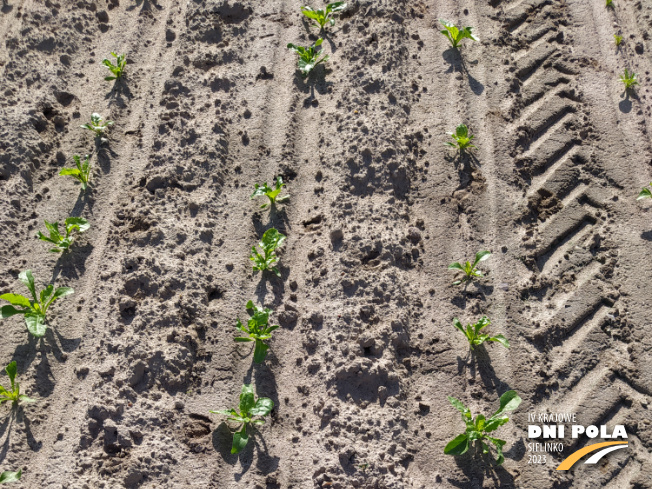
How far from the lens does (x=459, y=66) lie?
3740 millimetres

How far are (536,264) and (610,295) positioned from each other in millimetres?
371

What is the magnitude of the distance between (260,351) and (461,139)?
5.31 feet

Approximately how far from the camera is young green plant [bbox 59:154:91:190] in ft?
10.7

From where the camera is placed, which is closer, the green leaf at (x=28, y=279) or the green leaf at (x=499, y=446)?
the green leaf at (x=499, y=446)

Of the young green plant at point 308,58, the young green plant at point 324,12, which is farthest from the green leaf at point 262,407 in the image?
the young green plant at point 324,12


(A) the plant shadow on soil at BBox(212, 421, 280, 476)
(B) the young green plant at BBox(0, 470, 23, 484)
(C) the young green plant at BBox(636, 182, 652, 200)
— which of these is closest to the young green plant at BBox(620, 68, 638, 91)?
(C) the young green plant at BBox(636, 182, 652, 200)

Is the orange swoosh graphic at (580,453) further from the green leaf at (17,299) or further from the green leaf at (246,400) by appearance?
the green leaf at (17,299)

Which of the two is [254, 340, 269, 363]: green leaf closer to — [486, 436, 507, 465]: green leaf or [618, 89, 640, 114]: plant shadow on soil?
[486, 436, 507, 465]: green leaf

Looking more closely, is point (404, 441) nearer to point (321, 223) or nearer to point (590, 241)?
point (321, 223)

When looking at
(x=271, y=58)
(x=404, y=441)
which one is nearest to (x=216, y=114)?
(x=271, y=58)

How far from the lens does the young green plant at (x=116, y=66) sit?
12.1ft

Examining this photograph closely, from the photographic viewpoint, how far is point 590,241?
10.2ft

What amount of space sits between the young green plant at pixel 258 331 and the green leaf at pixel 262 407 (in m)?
0.20

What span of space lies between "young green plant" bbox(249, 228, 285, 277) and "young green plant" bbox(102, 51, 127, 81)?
1.55 m
